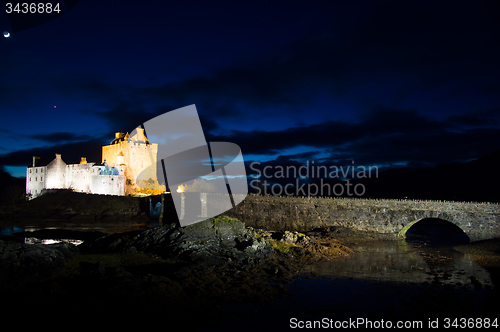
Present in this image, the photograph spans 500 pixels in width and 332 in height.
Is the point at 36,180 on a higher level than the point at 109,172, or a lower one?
lower

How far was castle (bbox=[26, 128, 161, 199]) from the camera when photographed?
49.5 metres

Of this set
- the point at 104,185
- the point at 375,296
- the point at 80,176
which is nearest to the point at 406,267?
the point at 375,296

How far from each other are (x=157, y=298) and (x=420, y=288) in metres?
11.1

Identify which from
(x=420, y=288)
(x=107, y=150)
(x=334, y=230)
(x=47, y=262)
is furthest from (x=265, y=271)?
(x=107, y=150)

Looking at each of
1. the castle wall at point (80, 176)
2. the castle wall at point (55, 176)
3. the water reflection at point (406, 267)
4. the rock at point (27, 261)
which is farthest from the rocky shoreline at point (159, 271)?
the castle wall at point (55, 176)

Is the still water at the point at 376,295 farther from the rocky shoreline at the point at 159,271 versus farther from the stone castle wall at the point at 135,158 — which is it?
the stone castle wall at the point at 135,158

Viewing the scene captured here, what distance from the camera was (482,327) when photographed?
954 cm

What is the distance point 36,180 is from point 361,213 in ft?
177

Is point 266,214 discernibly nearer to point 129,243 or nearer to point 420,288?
point 129,243

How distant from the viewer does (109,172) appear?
49969mm

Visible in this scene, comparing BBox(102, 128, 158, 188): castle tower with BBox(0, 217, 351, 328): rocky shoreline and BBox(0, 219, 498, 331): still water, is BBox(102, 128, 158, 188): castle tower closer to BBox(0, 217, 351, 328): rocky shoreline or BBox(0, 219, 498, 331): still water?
BBox(0, 217, 351, 328): rocky shoreline

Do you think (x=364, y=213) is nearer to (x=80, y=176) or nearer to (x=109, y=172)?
(x=109, y=172)

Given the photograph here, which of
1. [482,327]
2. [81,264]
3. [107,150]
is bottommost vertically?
[482,327]

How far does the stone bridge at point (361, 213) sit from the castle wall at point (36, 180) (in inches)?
1395
